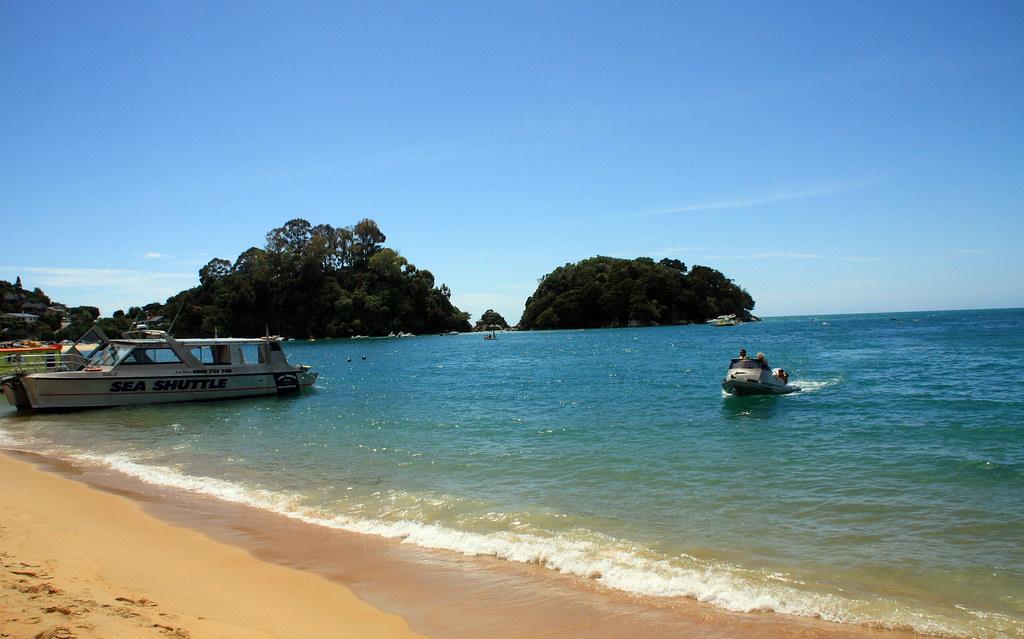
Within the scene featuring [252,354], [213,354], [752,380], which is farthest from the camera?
[252,354]

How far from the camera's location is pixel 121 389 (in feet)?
88.7

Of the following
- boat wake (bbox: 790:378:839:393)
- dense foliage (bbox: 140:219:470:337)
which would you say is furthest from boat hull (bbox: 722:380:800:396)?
dense foliage (bbox: 140:219:470:337)

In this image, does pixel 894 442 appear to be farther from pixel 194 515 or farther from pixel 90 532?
pixel 90 532

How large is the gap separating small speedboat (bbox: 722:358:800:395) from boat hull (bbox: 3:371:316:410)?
22.3 m

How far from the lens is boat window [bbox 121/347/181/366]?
90.0 ft

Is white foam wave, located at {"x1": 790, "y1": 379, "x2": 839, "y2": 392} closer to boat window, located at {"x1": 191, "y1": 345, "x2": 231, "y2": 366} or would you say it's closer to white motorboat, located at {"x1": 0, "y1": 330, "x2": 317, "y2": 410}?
white motorboat, located at {"x1": 0, "y1": 330, "x2": 317, "y2": 410}

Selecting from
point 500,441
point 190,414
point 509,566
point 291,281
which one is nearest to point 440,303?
point 291,281

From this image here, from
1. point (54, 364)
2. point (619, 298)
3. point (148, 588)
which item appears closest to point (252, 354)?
point (54, 364)

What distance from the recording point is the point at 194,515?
10.6 m

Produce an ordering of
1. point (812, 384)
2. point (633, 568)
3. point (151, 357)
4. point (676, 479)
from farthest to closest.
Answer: point (812, 384), point (151, 357), point (676, 479), point (633, 568)

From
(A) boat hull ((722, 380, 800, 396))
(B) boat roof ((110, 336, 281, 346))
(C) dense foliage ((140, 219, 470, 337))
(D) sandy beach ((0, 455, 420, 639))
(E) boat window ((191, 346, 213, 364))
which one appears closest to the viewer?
(D) sandy beach ((0, 455, 420, 639))

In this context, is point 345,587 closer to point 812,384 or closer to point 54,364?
point 812,384

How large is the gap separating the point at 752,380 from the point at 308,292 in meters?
125

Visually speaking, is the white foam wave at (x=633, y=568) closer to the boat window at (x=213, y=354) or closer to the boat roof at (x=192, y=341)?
the boat roof at (x=192, y=341)
